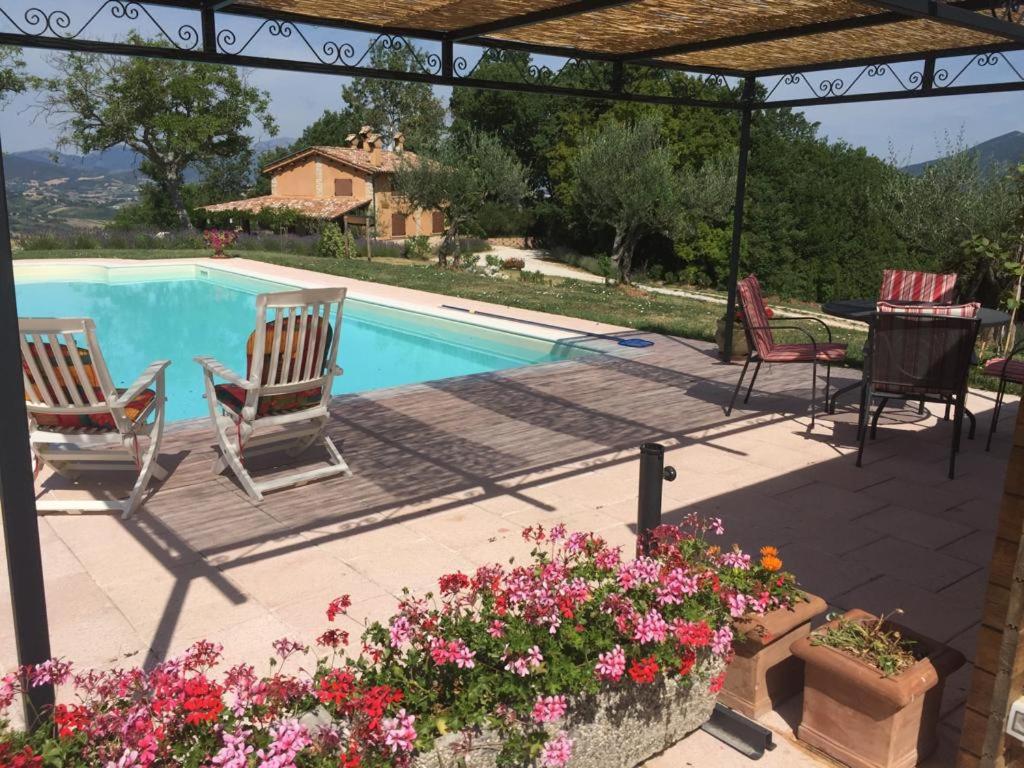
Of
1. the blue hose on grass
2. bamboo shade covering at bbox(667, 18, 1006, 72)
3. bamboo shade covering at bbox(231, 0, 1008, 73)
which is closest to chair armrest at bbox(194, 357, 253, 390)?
bamboo shade covering at bbox(231, 0, 1008, 73)

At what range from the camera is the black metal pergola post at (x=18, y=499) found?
193 centimetres

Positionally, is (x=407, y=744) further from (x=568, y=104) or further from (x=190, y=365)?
(x=568, y=104)

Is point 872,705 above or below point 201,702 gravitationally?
below

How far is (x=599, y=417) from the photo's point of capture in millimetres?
6051

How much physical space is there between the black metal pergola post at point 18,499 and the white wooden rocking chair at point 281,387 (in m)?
2.27

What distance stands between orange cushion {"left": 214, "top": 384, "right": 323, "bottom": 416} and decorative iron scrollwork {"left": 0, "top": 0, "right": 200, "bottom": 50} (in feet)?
5.88

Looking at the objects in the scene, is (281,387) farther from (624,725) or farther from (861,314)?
(861,314)

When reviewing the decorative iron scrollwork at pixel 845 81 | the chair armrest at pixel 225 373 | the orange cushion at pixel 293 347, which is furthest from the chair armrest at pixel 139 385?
the decorative iron scrollwork at pixel 845 81

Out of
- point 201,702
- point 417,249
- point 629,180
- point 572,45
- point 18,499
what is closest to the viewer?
point 201,702

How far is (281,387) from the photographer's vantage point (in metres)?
4.53

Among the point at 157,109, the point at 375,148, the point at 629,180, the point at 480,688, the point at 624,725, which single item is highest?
the point at 157,109

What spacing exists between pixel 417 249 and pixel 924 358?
2053 centimetres

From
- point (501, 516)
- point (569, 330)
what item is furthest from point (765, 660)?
point (569, 330)

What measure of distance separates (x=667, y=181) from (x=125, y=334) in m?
15.2
